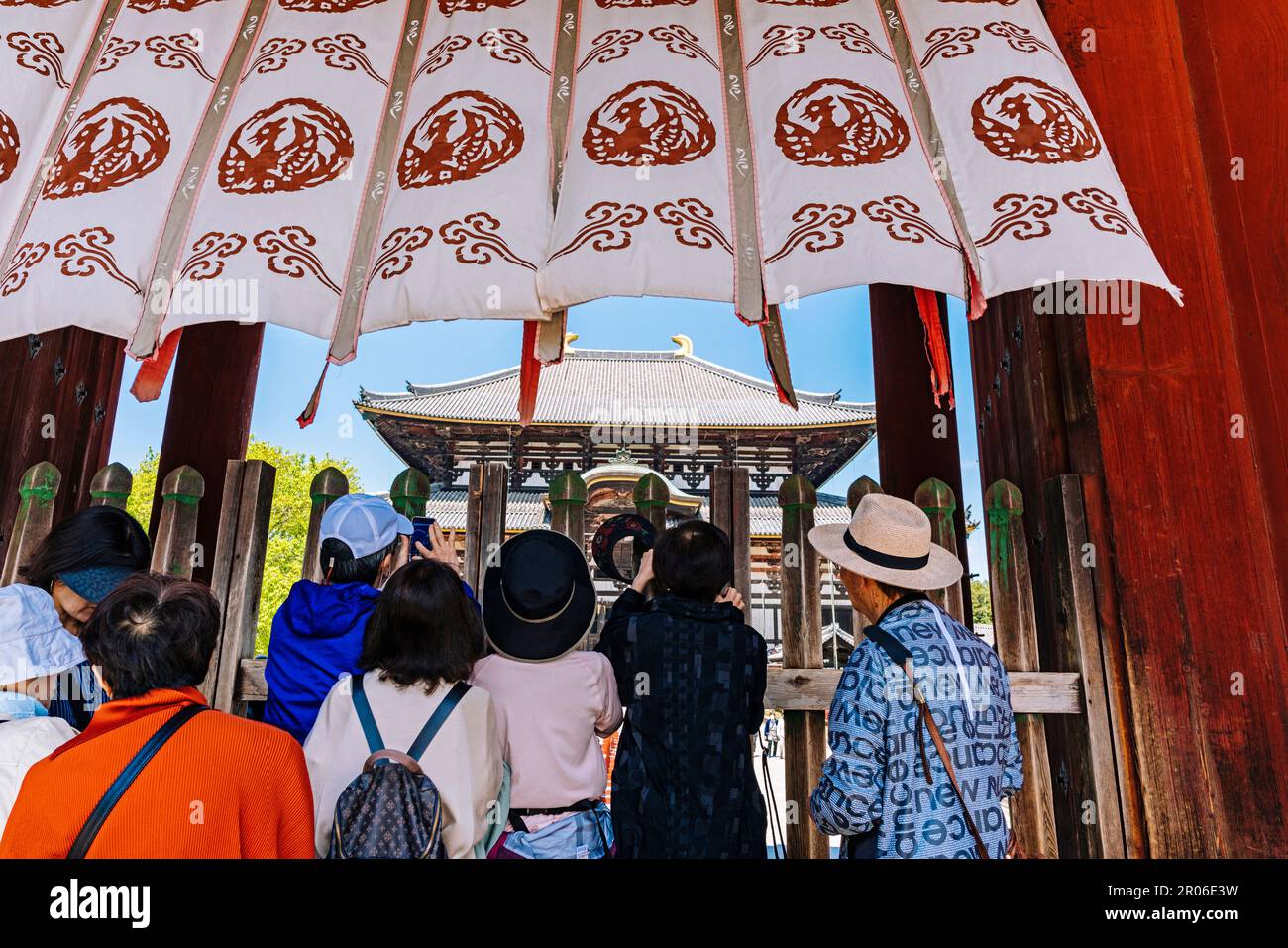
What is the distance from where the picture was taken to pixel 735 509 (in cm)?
232

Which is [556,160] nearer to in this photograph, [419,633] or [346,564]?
[346,564]

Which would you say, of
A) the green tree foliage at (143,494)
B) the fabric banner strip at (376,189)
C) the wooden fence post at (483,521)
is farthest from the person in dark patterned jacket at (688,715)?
the green tree foliage at (143,494)

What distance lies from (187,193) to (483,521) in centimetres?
121

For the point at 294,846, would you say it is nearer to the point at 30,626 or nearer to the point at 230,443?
the point at 30,626

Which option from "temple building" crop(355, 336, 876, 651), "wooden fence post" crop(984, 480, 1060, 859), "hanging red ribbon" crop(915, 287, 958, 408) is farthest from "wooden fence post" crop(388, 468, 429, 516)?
"temple building" crop(355, 336, 876, 651)

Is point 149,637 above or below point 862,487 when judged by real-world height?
below

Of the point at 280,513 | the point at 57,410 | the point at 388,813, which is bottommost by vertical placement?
the point at 388,813

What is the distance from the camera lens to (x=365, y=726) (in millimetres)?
1441

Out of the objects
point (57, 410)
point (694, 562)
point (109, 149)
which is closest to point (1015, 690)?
point (694, 562)

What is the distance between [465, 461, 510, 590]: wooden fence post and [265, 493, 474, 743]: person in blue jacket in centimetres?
47

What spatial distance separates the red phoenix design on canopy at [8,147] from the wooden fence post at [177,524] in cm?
93

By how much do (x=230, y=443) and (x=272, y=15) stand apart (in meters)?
2.04

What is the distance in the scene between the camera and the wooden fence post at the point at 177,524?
7.44 feet

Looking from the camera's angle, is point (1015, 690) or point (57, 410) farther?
point (57, 410)
